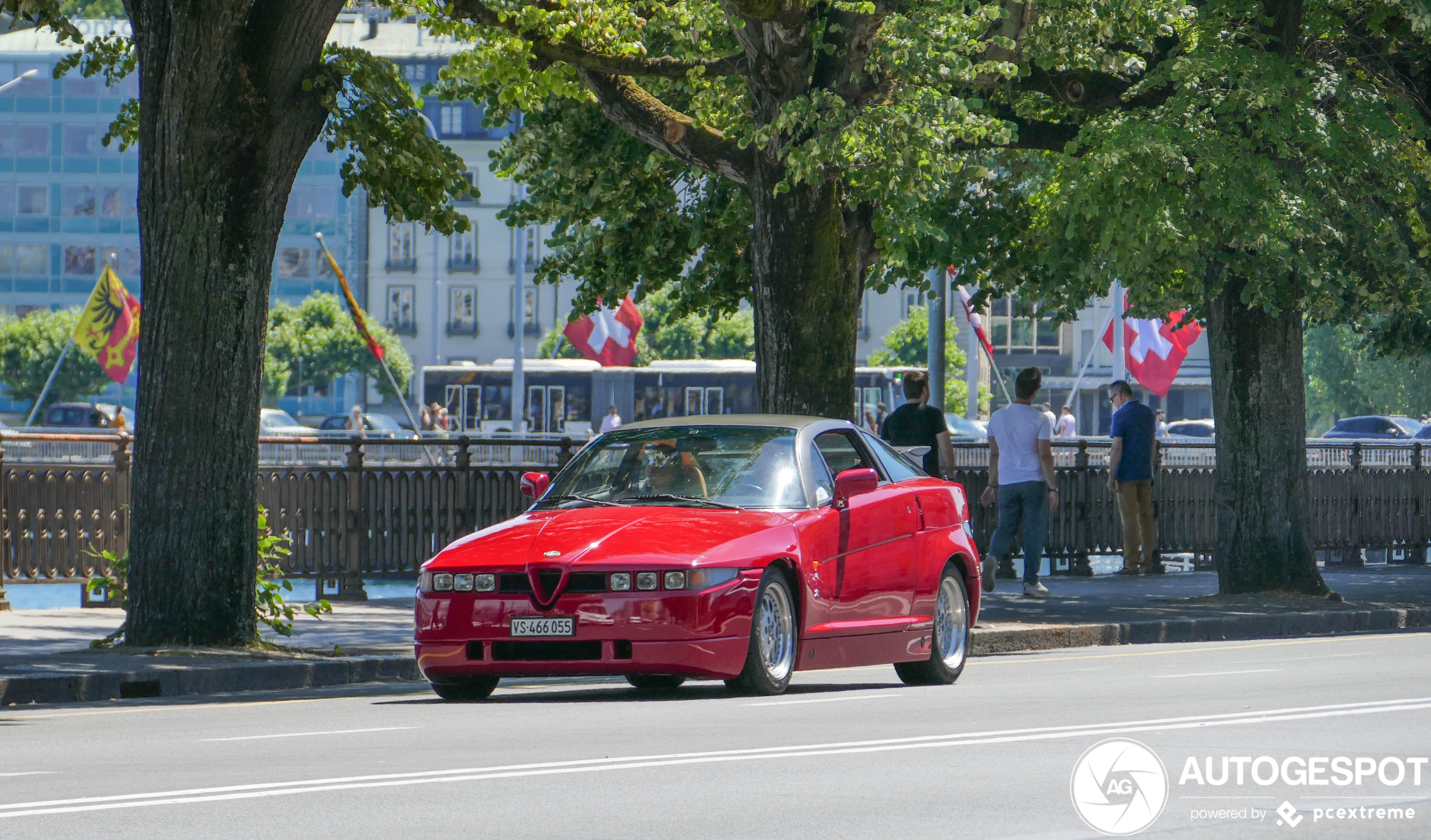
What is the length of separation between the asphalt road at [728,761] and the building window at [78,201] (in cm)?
9159

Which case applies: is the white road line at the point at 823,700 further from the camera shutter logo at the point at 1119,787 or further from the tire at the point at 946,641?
the camera shutter logo at the point at 1119,787

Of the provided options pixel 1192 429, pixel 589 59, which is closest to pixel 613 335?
pixel 1192 429

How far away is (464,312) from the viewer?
4060 inches

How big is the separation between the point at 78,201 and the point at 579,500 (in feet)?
306

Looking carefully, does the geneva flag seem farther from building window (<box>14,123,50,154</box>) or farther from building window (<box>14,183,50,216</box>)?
building window (<box>14,123,50,154</box>)

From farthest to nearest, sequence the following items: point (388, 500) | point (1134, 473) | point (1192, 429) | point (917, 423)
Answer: point (1192, 429), point (1134, 473), point (388, 500), point (917, 423)

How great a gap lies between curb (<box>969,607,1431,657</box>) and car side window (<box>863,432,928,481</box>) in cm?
272

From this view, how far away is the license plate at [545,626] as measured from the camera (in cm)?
1037

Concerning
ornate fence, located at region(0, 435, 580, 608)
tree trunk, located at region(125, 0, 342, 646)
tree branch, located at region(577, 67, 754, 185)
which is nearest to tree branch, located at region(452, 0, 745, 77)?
tree branch, located at region(577, 67, 754, 185)

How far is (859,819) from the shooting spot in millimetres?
6691

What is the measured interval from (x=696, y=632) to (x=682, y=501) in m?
1.13

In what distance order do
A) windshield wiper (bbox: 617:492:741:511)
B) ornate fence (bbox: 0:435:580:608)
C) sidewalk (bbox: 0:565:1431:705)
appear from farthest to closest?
1. ornate fence (bbox: 0:435:580:608)
2. sidewalk (bbox: 0:565:1431:705)
3. windshield wiper (bbox: 617:492:741:511)

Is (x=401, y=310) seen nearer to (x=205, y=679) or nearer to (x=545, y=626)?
(x=205, y=679)

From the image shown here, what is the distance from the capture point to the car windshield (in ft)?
37.3
